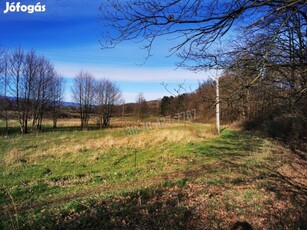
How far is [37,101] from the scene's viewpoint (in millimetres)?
39125

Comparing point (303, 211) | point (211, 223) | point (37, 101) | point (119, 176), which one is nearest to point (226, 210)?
point (211, 223)

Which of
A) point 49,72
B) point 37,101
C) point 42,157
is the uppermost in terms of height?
point 49,72

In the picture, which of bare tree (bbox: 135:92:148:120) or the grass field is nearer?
the grass field

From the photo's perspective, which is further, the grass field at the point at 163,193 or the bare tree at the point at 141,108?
the bare tree at the point at 141,108

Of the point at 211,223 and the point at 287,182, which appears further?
the point at 287,182

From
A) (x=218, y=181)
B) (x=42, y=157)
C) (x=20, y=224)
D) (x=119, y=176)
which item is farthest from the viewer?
(x=42, y=157)

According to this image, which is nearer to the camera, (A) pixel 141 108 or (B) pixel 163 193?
(B) pixel 163 193

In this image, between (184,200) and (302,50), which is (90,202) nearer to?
(184,200)

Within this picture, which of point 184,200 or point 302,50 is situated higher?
point 302,50

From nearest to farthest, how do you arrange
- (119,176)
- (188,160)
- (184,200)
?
(184,200) < (119,176) < (188,160)

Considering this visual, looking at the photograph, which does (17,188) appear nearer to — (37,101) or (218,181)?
(218,181)

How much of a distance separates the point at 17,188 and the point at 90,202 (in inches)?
156

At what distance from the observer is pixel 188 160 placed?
11.9 m

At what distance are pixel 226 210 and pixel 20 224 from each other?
3838 millimetres
